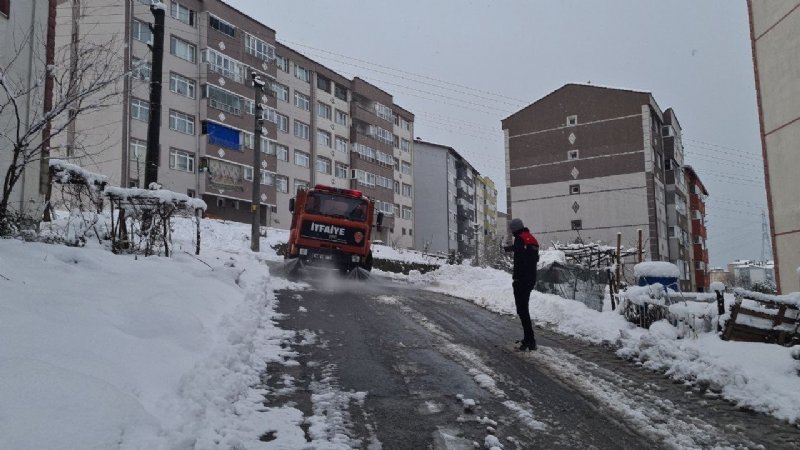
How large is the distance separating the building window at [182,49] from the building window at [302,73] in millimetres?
12183

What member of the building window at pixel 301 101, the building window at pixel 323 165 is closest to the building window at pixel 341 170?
the building window at pixel 323 165

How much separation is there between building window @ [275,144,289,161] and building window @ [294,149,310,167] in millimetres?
1133

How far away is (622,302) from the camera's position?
31.4 ft

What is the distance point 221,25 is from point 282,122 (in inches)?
401

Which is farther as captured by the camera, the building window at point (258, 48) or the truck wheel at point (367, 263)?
the building window at point (258, 48)

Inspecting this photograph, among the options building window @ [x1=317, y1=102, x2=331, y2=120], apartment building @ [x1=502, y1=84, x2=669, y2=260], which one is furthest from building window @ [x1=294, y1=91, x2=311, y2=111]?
apartment building @ [x1=502, y1=84, x2=669, y2=260]

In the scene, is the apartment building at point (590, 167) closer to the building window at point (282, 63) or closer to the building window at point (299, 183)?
the building window at point (299, 183)

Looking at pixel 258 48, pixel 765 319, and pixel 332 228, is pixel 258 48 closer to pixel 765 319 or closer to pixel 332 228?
pixel 332 228

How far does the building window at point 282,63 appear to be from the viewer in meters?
47.7

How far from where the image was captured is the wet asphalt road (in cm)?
426

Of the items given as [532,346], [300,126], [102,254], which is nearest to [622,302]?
[532,346]

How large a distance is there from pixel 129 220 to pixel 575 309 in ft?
28.8

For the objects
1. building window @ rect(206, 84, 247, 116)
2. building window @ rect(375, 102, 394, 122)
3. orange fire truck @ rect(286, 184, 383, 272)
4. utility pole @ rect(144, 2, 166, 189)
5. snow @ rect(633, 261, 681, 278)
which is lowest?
snow @ rect(633, 261, 681, 278)

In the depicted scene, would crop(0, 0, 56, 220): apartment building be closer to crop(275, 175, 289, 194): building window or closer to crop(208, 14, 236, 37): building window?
crop(208, 14, 236, 37): building window
